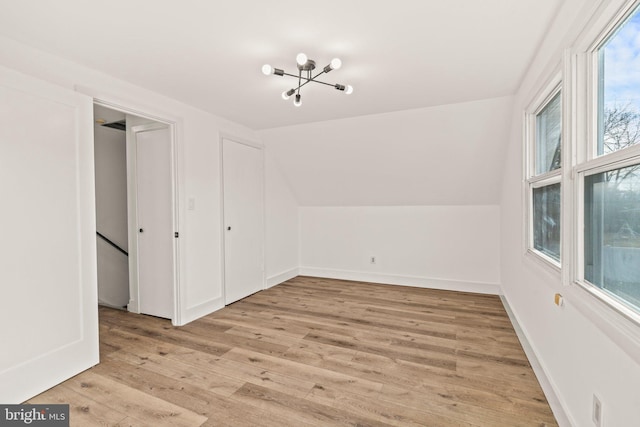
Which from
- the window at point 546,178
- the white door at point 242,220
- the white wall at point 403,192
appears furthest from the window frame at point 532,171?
the white door at point 242,220

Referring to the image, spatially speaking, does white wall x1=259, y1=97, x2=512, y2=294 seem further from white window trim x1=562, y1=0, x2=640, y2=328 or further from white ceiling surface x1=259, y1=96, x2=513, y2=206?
white window trim x1=562, y1=0, x2=640, y2=328

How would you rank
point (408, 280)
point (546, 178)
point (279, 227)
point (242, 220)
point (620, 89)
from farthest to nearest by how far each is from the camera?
point (279, 227), point (408, 280), point (242, 220), point (546, 178), point (620, 89)

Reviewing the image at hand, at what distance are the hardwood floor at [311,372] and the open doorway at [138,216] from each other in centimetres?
34

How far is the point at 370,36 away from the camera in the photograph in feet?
6.39

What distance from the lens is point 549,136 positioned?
7.36 feet

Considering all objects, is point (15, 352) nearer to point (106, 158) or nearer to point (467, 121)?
point (106, 158)

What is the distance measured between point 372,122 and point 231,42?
6.73 feet

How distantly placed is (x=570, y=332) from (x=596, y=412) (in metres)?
0.40

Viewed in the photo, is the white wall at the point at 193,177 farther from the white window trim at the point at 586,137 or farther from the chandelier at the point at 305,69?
the white window trim at the point at 586,137

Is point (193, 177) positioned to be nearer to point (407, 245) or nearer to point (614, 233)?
point (407, 245)

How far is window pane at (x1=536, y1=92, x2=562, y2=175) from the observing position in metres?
2.05

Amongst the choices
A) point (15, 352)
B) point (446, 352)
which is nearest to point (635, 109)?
point (446, 352)

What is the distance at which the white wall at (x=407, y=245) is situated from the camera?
4227 millimetres

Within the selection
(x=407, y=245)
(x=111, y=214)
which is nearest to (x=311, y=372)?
(x=407, y=245)
